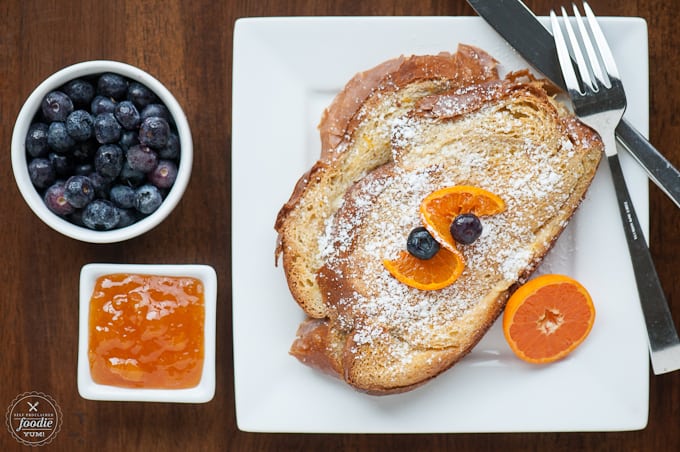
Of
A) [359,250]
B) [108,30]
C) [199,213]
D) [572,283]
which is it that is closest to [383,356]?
[359,250]

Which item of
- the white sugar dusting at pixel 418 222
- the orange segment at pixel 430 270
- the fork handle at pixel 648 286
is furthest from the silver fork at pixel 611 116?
the orange segment at pixel 430 270

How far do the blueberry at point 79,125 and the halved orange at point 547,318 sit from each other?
1.19 m

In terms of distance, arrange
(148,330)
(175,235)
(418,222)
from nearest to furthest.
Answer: (418,222), (148,330), (175,235)

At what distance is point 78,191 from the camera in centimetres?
179

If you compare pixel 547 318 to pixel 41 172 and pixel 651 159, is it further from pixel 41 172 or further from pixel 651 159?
pixel 41 172

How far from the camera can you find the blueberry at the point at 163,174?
183 centimetres

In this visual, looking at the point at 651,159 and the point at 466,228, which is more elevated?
the point at 651,159

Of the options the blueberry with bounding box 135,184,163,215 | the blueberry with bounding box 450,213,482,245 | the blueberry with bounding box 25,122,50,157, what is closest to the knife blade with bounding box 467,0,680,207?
the blueberry with bounding box 450,213,482,245

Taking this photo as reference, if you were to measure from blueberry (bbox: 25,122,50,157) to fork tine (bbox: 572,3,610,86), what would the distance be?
1441 millimetres

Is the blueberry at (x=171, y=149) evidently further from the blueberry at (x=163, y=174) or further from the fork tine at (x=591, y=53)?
the fork tine at (x=591, y=53)

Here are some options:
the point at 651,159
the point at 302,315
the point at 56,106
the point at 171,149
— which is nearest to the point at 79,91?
the point at 56,106

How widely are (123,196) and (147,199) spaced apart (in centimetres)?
7

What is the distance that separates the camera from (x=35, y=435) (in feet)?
6.78

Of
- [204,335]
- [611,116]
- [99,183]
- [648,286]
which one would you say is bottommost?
[204,335]
